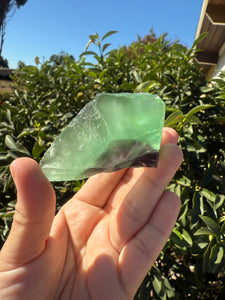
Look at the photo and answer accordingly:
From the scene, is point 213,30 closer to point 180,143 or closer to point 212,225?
point 180,143

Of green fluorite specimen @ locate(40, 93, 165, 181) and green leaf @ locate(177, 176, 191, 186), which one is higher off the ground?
green fluorite specimen @ locate(40, 93, 165, 181)

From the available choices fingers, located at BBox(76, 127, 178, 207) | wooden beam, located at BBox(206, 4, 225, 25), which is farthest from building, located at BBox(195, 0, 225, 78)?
fingers, located at BBox(76, 127, 178, 207)

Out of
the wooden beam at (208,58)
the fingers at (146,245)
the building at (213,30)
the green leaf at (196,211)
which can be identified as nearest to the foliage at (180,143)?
the green leaf at (196,211)

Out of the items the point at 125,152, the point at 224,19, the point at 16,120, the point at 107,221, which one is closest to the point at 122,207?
the point at 107,221

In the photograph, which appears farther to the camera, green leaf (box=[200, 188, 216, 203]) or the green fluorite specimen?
green leaf (box=[200, 188, 216, 203])

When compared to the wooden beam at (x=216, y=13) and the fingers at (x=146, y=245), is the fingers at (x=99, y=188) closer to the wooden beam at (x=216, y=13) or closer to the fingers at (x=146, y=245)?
the fingers at (x=146, y=245)

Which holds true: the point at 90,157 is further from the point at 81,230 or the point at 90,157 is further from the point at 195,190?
the point at 195,190

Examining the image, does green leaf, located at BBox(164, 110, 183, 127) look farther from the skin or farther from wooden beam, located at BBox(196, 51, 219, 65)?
wooden beam, located at BBox(196, 51, 219, 65)
